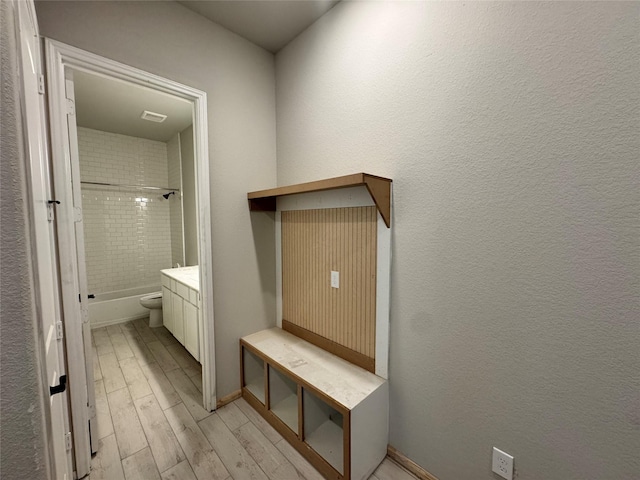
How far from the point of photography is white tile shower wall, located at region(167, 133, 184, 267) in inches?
157

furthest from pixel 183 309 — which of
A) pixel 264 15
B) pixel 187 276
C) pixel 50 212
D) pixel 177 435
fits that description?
pixel 264 15

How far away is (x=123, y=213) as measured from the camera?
3979 millimetres

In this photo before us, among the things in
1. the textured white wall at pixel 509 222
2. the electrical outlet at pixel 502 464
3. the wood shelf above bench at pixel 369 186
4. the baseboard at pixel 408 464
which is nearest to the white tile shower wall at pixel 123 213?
the wood shelf above bench at pixel 369 186

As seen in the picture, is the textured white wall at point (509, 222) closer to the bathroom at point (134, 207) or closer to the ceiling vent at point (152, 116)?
the ceiling vent at point (152, 116)

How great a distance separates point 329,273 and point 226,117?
1375 mm

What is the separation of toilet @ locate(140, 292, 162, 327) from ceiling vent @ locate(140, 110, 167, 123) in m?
2.24

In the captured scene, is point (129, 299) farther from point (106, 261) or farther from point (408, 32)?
point (408, 32)

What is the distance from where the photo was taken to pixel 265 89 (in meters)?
2.19

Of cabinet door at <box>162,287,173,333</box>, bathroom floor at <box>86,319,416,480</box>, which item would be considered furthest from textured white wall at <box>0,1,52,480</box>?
cabinet door at <box>162,287,173,333</box>

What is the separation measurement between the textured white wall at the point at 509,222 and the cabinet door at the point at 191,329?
176 centimetres

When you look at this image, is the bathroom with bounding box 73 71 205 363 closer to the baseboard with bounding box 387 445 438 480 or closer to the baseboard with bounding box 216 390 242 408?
the baseboard with bounding box 216 390 242 408

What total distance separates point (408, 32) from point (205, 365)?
96.9 inches

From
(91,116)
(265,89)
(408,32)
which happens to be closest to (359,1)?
(408,32)

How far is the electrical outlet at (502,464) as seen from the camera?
1148 mm
